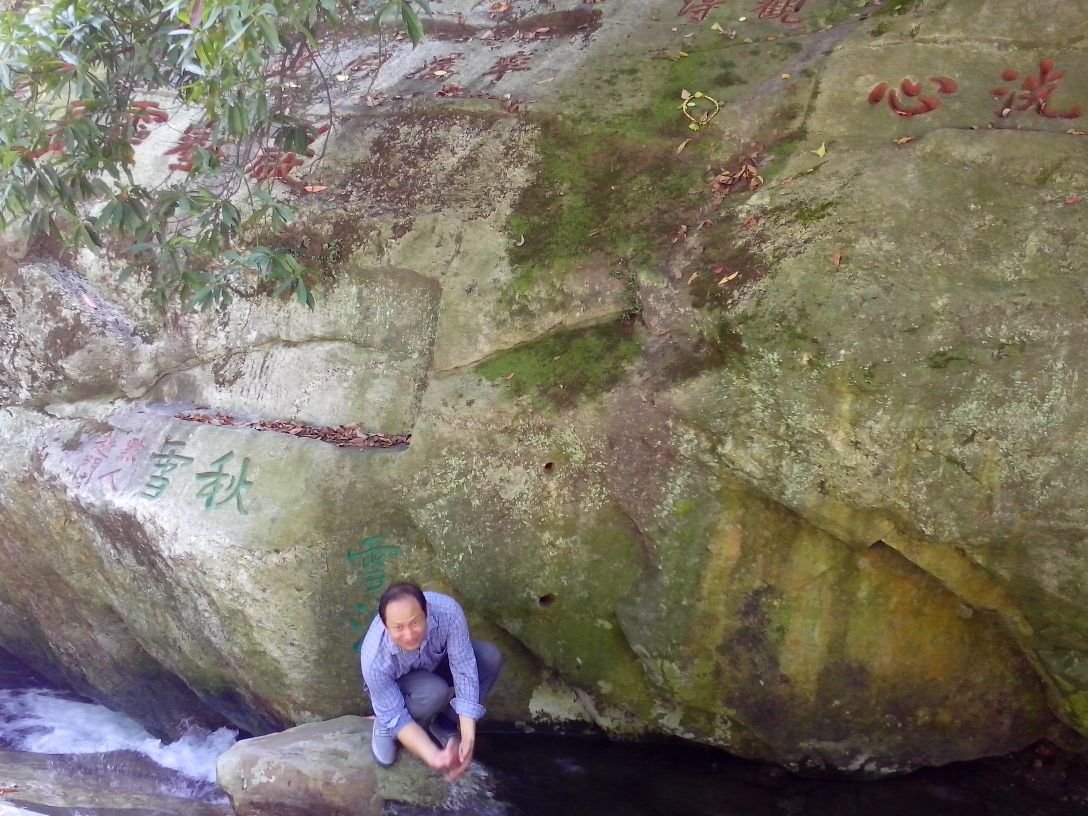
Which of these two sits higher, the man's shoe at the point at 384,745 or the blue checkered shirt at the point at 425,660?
the blue checkered shirt at the point at 425,660

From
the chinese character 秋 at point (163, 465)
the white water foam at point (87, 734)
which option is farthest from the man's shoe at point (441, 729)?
the chinese character 秋 at point (163, 465)

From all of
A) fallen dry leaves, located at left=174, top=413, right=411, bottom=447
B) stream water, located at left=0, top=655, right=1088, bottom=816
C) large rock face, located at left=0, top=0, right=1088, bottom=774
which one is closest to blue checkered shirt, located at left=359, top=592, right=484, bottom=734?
stream water, located at left=0, top=655, right=1088, bottom=816

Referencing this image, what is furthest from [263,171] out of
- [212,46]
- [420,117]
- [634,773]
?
[634,773]

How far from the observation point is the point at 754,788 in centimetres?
491

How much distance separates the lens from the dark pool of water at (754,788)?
15.2 ft

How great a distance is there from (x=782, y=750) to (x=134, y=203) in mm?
4710

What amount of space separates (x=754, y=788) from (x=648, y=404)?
221cm

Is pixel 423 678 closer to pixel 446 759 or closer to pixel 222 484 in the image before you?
pixel 446 759

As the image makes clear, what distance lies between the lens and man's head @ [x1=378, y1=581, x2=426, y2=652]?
388 centimetres

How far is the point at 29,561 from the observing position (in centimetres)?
696

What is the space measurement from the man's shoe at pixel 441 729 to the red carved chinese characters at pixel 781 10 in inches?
203

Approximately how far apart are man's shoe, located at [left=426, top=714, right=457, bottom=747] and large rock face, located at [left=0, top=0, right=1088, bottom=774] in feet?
2.48

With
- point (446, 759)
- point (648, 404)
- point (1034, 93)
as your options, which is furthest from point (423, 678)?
point (1034, 93)

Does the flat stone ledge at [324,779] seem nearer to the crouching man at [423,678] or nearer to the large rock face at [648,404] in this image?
the crouching man at [423,678]
